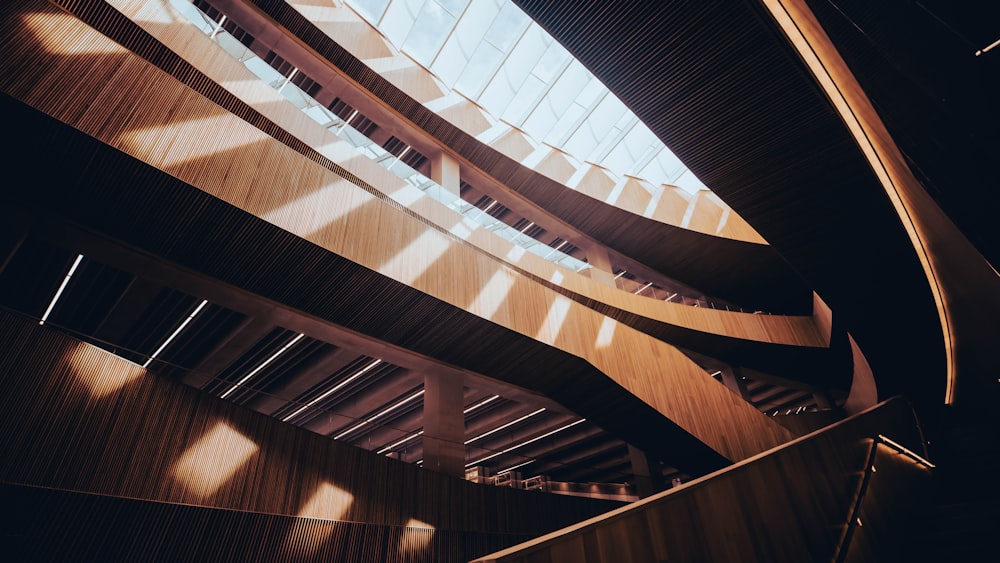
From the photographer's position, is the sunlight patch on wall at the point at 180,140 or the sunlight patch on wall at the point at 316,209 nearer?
the sunlight patch on wall at the point at 180,140

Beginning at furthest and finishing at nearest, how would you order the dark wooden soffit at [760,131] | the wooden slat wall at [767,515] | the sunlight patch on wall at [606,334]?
the sunlight patch on wall at [606,334] < the dark wooden soffit at [760,131] < the wooden slat wall at [767,515]

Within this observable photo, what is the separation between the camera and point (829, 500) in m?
3.54

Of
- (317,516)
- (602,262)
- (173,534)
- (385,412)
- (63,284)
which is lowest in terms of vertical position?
(173,534)

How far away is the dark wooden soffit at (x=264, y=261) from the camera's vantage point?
407 centimetres

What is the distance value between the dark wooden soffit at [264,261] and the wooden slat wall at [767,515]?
3.46 metres

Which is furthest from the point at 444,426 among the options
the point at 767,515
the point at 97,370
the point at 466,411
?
the point at 767,515

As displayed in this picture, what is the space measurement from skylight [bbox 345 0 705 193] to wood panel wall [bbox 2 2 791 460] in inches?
223

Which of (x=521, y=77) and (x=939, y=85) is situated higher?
(x=521, y=77)

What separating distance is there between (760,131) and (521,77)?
9.64 meters

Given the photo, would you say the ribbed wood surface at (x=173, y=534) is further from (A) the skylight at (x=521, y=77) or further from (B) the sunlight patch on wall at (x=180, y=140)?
(A) the skylight at (x=521, y=77)

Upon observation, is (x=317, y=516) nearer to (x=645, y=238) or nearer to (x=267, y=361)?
(x=267, y=361)

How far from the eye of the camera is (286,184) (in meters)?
5.08

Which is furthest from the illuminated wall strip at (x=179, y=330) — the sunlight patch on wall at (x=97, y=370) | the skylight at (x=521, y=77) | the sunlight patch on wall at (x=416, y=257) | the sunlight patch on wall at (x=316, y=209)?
the skylight at (x=521, y=77)

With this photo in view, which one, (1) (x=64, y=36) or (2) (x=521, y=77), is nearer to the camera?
(1) (x=64, y=36)
